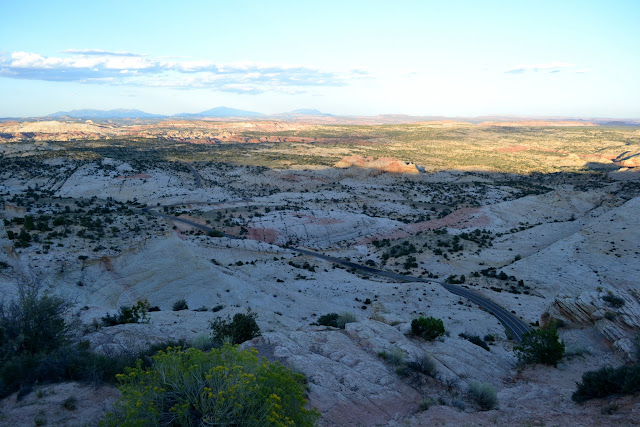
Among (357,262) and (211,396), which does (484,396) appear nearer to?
(211,396)

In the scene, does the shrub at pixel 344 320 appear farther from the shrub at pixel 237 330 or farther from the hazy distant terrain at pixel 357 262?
the shrub at pixel 237 330

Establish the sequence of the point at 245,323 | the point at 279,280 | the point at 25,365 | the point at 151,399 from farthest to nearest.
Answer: the point at 279,280 → the point at 245,323 → the point at 25,365 → the point at 151,399

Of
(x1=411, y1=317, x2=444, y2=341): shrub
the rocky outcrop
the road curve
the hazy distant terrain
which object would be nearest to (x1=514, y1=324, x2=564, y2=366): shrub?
the hazy distant terrain

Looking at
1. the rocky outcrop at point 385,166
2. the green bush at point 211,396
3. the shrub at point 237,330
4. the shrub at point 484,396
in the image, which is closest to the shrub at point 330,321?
the shrub at point 237,330

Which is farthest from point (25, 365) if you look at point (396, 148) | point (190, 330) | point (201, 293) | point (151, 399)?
point (396, 148)

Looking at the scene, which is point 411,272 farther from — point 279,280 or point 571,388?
point 571,388

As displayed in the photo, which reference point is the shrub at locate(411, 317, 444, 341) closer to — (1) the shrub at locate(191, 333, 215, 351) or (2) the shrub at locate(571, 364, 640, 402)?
(2) the shrub at locate(571, 364, 640, 402)
